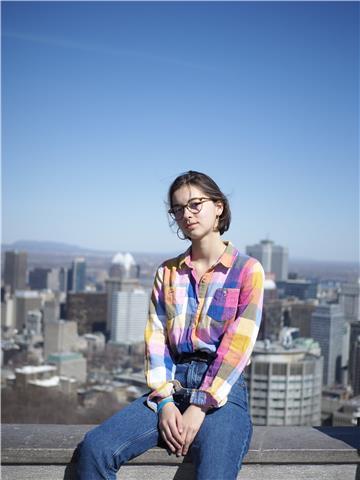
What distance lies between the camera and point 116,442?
1.36 metres

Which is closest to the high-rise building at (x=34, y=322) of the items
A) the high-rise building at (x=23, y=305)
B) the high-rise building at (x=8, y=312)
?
the high-rise building at (x=23, y=305)

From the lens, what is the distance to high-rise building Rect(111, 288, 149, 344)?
32125mm

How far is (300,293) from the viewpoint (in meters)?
38.9

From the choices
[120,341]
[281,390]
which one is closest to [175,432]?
[281,390]

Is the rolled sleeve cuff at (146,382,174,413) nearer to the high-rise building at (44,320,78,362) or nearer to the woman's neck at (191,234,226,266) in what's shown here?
the woman's neck at (191,234,226,266)

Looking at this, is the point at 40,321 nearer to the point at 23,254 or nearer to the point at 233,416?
the point at 23,254

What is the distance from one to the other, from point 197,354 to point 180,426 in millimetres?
180

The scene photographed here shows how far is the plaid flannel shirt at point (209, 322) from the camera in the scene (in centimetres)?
143

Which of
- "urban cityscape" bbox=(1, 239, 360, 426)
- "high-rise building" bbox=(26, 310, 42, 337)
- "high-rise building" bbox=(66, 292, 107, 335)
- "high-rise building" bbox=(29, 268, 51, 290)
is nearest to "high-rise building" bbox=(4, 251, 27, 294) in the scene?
"urban cityscape" bbox=(1, 239, 360, 426)

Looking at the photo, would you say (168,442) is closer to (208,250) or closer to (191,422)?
(191,422)

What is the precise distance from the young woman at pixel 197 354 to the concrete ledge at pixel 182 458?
2.2 inches

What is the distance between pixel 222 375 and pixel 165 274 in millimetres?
305

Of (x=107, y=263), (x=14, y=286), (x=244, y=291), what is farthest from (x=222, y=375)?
(x=107, y=263)

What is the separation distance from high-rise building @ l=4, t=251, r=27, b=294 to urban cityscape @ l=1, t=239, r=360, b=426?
6 centimetres
